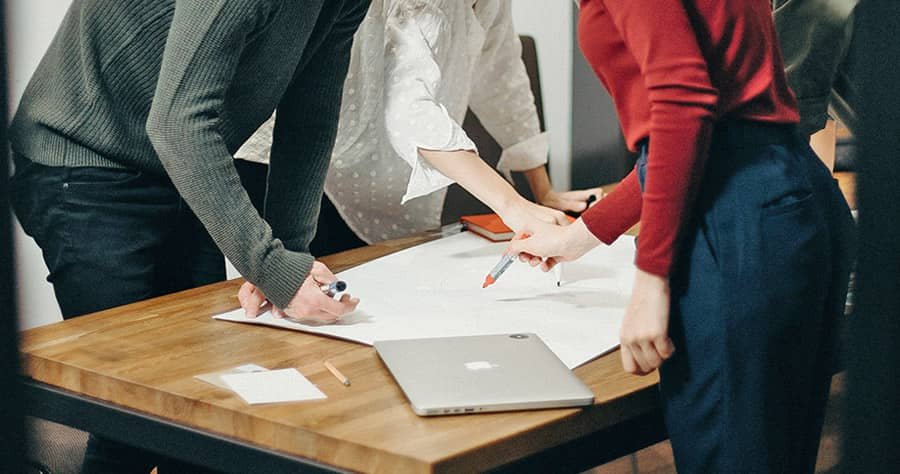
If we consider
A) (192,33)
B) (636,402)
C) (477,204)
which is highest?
(192,33)

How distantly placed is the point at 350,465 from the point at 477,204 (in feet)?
5.94

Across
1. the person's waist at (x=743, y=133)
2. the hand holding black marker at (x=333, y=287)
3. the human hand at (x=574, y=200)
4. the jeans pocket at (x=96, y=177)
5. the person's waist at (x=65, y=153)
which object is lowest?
the human hand at (x=574, y=200)

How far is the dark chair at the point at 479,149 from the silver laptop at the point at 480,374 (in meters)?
1.38

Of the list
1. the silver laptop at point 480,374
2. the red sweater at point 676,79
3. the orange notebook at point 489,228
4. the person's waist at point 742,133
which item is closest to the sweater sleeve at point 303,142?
the silver laptop at point 480,374

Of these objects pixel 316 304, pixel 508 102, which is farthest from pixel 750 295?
pixel 508 102

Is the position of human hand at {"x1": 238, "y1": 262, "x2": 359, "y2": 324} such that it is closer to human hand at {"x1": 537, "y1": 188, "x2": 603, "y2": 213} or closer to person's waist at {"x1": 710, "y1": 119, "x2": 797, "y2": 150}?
person's waist at {"x1": 710, "y1": 119, "x2": 797, "y2": 150}

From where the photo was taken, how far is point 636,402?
1.14 metres

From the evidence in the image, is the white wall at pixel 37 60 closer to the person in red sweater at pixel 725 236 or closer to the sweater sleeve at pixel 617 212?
the sweater sleeve at pixel 617 212

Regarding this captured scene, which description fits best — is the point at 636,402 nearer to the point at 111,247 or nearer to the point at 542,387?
the point at 542,387

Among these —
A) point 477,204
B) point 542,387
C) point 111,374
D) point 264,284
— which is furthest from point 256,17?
point 477,204

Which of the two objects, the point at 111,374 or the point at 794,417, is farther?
the point at 111,374

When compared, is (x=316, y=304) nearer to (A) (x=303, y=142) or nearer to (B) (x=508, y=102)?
(A) (x=303, y=142)

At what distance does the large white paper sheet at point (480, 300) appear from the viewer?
4.40 ft

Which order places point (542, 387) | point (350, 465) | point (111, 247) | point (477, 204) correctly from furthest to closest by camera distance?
point (477, 204)
point (111, 247)
point (542, 387)
point (350, 465)
